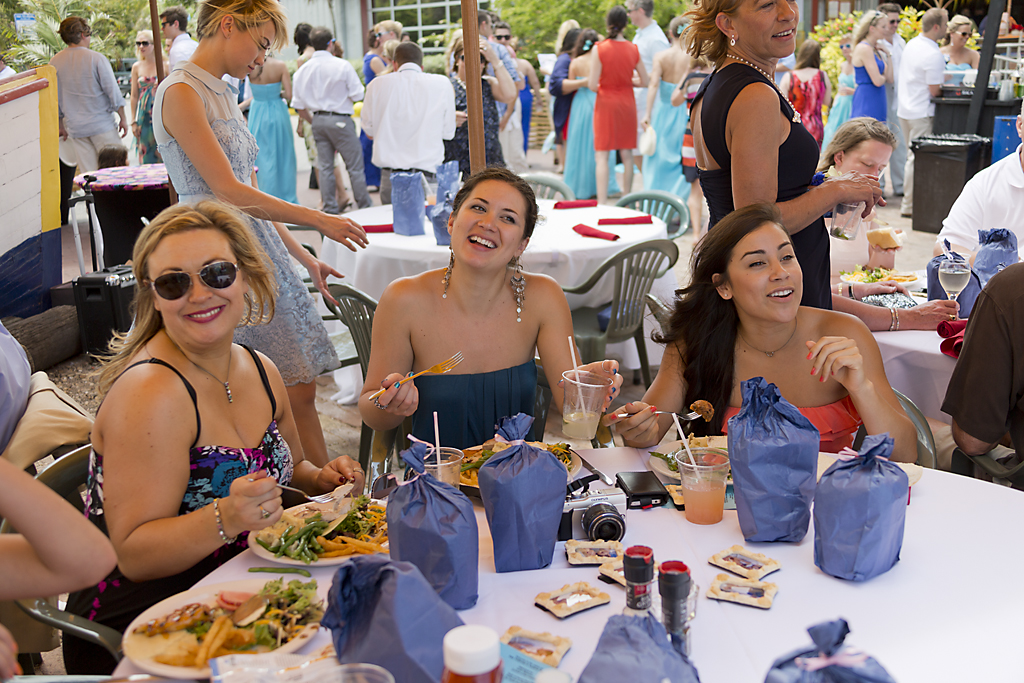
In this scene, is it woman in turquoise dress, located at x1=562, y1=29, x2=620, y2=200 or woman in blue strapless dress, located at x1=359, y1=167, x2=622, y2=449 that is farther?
woman in turquoise dress, located at x1=562, y1=29, x2=620, y2=200

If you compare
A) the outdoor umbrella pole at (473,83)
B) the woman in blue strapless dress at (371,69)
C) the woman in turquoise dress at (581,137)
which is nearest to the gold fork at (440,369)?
the outdoor umbrella pole at (473,83)

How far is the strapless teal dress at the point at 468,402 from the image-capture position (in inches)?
93.4

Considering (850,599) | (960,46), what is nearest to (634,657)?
(850,599)

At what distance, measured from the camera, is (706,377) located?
2.24m

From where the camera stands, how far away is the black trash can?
7926mm

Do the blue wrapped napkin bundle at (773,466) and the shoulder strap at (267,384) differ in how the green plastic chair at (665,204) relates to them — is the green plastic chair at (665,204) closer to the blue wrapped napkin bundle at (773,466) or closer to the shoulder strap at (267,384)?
the shoulder strap at (267,384)

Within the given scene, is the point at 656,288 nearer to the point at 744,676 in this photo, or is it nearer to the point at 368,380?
the point at 368,380

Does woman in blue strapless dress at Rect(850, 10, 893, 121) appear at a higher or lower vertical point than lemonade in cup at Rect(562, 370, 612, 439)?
higher

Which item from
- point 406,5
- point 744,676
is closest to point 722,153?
point 744,676

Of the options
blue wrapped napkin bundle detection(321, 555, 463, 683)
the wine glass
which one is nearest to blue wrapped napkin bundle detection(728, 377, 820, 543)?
blue wrapped napkin bundle detection(321, 555, 463, 683)

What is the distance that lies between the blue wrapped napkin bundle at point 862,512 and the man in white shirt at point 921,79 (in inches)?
327

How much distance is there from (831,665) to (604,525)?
756mm

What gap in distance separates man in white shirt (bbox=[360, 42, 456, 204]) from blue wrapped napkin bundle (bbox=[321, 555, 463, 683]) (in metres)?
5.99

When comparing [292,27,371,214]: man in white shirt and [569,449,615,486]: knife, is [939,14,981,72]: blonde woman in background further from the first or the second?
[569,449,615,486]: knife
